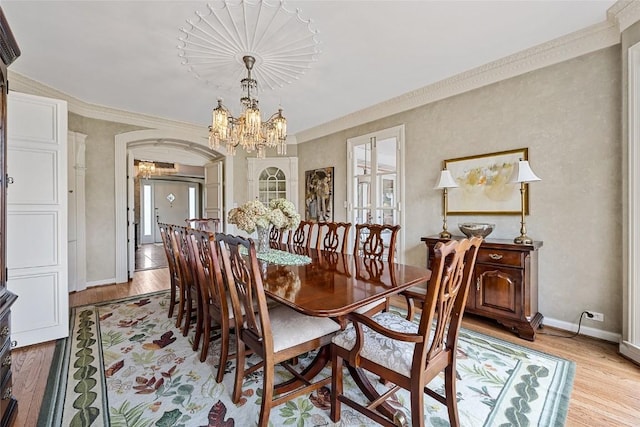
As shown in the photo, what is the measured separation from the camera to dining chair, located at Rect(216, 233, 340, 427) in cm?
140

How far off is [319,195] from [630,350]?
4094 millimetres

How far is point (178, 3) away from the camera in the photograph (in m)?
2.06

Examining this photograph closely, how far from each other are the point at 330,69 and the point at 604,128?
2524 mm

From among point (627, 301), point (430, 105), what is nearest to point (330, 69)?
point (430, 105)

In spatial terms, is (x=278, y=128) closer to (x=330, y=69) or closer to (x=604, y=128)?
(x=330, y=69)

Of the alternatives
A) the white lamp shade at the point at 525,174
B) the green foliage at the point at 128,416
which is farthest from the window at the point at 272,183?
the green foliage at the point at 128,416

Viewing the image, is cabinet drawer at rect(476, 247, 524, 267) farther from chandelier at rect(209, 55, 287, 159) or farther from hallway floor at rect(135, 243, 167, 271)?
hallway floor at rect(135, 243, 167, 271)

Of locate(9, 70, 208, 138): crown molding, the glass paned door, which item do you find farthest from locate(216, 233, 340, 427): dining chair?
locate(9, 70, 208, 138): crown molding

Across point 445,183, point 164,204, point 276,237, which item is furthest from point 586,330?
point 164,204

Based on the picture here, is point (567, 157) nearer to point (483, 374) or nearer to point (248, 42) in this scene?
point (483, 374)

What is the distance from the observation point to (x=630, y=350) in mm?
2109

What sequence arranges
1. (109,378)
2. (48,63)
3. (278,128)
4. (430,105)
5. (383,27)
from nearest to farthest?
1. (109,378)
2. (383,27)
3. (278,128)
4. (48,63)
5. (430,105)

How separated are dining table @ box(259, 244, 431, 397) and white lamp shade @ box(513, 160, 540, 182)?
1445mm

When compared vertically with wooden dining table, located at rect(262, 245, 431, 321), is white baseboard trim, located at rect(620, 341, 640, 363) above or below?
below
